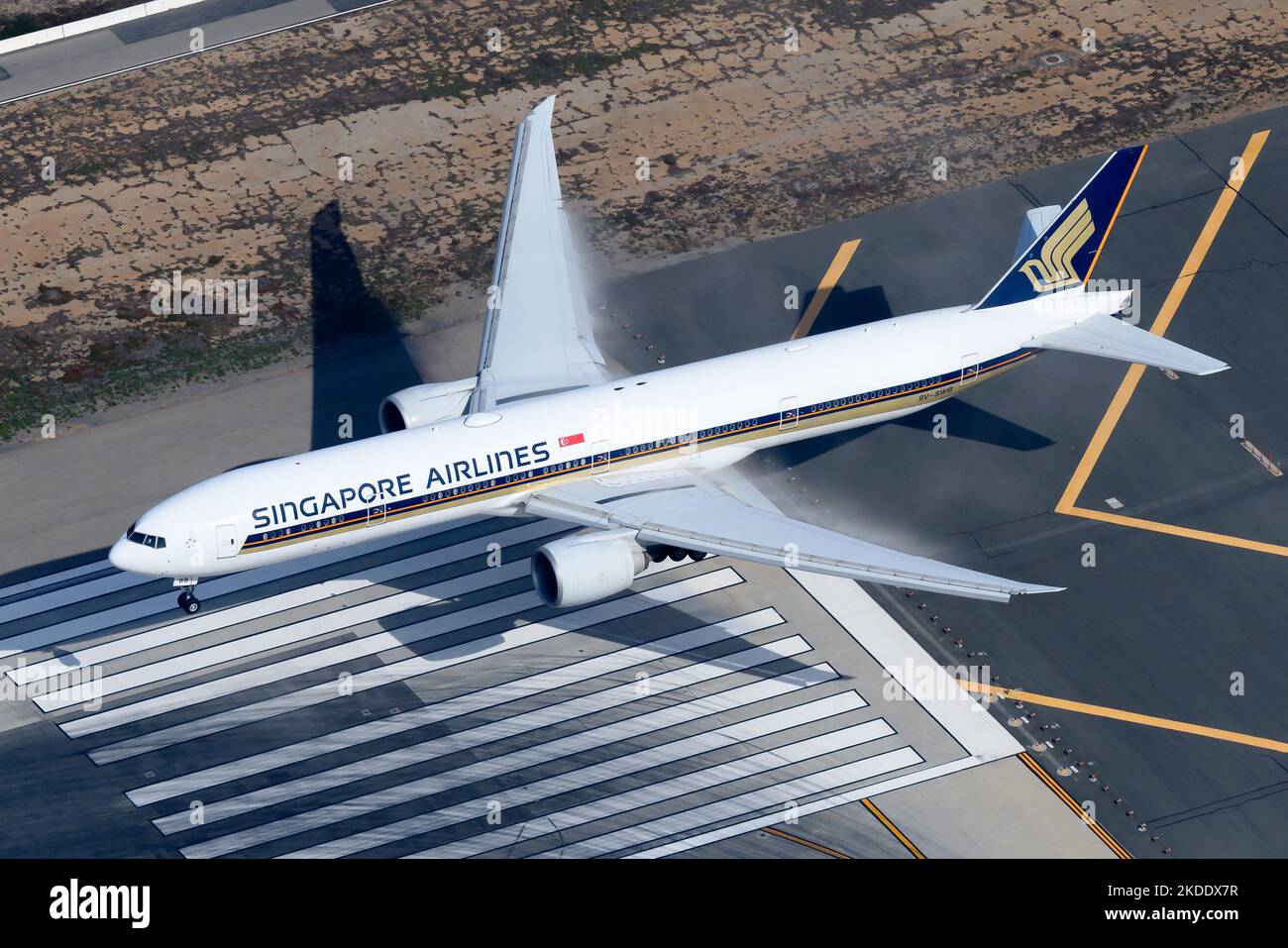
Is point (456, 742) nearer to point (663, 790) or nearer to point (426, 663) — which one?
point (426, 663)

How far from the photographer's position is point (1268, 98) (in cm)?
9044

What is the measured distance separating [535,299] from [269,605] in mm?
15672

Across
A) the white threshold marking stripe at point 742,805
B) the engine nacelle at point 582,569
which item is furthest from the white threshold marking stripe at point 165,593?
the white threshold marking stripe at point 742,805

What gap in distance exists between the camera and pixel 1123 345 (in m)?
65.8

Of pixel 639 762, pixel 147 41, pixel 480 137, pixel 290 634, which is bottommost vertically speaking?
pixel 639 762

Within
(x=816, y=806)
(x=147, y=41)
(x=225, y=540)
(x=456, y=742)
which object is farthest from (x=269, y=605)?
(x=147, y=41)

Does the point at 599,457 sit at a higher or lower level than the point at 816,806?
higher

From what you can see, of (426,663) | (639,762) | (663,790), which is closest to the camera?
(663,790)

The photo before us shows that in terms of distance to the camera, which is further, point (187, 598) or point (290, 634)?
point (290, 634)

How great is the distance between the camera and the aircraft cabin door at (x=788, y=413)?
209 feet

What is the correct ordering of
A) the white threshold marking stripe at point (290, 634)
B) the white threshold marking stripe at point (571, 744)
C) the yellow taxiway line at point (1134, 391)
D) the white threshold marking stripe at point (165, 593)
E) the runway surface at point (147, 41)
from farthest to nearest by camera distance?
the runway surface at point (147, 41), the yellow taxiway line at point (1134, 391), the white threshold marking stripe at point (165, 593), the white threshold marking stripe at point (290, 634), the white threshold marking stripe at point (571, 744)

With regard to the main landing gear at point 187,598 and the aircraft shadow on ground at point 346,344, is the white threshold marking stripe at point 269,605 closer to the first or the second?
the main landing gear at point 187,598

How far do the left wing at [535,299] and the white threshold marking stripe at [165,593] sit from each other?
605 cm

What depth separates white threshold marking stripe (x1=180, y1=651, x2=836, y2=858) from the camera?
55.9 metres
